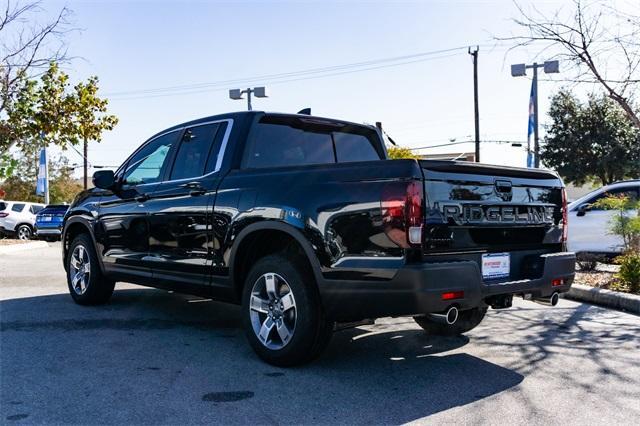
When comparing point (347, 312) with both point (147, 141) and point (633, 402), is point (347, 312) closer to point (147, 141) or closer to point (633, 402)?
point (633, 402)

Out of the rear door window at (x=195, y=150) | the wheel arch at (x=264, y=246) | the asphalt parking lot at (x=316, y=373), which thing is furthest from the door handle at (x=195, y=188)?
the asphalt parking lot at (x=316, y=373)

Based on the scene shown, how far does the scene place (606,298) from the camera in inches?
299

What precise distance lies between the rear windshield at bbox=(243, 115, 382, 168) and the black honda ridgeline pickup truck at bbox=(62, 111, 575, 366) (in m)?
0.01

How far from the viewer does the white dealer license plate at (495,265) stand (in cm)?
411

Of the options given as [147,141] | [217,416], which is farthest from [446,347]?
[147,141]

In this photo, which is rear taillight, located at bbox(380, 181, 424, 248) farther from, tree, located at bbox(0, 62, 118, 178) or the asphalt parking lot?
tree, located at bbox(0, 62, 118, 178)

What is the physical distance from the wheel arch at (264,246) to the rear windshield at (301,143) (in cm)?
71

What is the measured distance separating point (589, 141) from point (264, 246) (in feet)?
126

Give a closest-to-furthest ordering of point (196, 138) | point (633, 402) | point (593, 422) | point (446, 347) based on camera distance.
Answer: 1. point (593, 422)
2. point (633, 402)
3. point (446, 347)
4. point (196, 138)

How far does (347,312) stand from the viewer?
156 inches

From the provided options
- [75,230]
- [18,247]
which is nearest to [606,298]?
[75,230]

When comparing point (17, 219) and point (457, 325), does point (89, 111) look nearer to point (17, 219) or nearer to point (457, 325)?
point (17, 219)

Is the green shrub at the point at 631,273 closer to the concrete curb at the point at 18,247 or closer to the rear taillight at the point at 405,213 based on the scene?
the rear taillight at the point at 405,213

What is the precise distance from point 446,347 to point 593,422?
1.78 m
